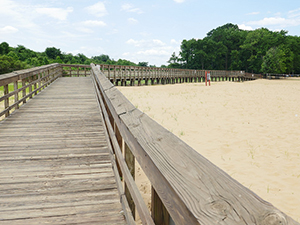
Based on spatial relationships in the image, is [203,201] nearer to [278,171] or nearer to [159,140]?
[159,140]

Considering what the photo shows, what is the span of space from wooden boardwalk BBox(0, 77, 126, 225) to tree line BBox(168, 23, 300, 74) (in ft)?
208

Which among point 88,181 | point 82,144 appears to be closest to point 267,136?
point 82,144

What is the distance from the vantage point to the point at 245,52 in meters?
80.5

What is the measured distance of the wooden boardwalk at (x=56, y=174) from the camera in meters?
2.49

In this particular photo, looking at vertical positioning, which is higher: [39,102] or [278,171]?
[39,102]

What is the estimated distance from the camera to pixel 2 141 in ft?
15.7

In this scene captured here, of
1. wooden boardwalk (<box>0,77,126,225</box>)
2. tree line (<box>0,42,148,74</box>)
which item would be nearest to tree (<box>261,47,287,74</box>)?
tree line (<box>0,42,148,74</box>)

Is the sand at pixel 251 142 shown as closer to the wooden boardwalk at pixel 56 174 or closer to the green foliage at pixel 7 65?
the wooden boardwalk at pixel 56 174

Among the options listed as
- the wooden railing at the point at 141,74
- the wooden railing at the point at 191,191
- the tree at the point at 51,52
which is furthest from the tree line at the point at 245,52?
the wooden railing at the point at 191,191

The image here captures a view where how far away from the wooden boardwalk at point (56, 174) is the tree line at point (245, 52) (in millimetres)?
63343

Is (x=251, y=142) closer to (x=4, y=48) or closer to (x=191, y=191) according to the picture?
(x=191, y=191)

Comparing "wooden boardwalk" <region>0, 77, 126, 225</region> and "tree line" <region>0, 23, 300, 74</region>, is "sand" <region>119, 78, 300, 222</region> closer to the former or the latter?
"wooden boardwalk" <region>0, 77, 126, 225</region>

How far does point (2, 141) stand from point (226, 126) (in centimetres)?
652

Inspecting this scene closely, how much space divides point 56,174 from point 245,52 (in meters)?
84.7
